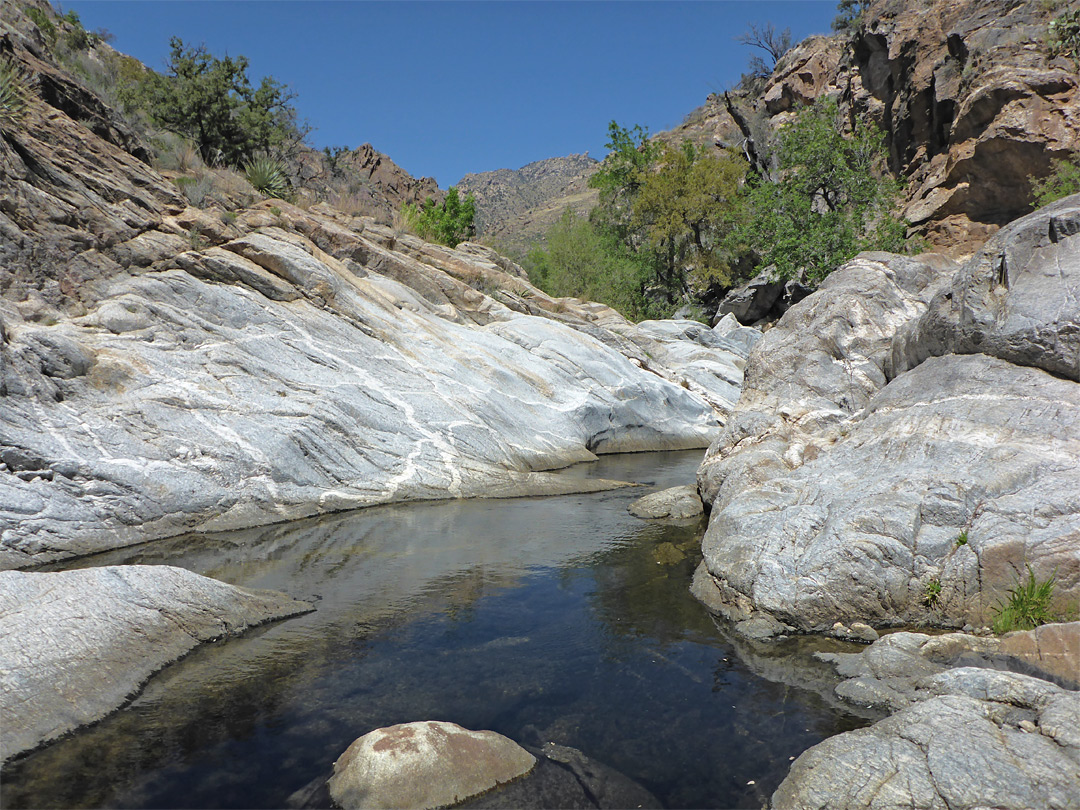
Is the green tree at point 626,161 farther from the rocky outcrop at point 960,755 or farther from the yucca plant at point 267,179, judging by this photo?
the rocky outcrop at point 960,755

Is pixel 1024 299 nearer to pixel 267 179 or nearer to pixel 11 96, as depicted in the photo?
pixel 11 96

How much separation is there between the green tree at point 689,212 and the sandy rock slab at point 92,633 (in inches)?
1625

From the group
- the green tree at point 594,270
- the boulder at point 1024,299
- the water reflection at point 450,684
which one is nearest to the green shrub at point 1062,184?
the boulder at point 1024,299

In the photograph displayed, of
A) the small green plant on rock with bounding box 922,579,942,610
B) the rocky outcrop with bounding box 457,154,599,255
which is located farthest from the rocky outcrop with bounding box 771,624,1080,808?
the rocky outcrop with bounding box 457,154,599,255

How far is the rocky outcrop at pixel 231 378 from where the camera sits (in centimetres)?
1173

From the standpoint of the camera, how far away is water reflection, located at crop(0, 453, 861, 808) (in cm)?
517

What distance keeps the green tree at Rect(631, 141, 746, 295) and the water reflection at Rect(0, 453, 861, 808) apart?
37.9 meters

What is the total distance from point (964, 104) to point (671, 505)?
26480 millimetres

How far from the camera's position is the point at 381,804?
186 inches

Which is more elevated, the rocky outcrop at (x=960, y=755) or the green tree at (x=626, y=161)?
the green tree at (x=626, y=161)

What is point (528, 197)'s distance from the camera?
460 ft

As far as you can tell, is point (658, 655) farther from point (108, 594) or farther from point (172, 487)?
point (172, 487)

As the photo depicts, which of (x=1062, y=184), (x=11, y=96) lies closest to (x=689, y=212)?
(x=1062, y=184)

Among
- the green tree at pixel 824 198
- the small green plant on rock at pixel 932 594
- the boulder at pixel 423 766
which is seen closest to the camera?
the boulder at pixel 423 766
